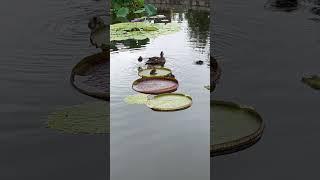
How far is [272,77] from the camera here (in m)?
4.67

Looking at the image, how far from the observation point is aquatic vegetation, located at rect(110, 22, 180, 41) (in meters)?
6.42

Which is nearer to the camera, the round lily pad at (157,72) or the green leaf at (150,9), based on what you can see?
the round lily pad at (157,72)

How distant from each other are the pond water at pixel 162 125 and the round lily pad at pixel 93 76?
88 millimetres

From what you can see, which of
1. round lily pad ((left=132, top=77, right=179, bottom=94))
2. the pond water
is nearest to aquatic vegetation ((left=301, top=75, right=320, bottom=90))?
the pond water

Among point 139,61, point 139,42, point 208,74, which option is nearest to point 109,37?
point 139,42

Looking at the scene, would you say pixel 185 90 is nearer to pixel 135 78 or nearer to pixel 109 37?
pixel 135 78

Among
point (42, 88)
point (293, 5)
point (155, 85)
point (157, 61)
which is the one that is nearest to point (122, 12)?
point (157, 61)

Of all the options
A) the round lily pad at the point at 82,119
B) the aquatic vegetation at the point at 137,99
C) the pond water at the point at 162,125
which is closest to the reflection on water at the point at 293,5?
the pond water at the point at 162,125

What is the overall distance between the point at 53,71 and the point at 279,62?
2.47 metres

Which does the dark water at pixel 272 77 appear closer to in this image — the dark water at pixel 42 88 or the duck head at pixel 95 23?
the dark water at pixel 42 88

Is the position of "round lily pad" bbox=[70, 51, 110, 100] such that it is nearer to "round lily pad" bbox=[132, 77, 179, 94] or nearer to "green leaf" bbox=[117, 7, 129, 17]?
"round lily pad" bbox=[132, 77, 179, 94]

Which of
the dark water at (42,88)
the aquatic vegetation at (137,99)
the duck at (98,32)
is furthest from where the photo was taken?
the duck at (98,32)

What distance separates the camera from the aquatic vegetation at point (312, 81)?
4.45 m

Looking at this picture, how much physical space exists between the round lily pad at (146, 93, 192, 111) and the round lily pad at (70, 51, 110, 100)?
0.47 m
